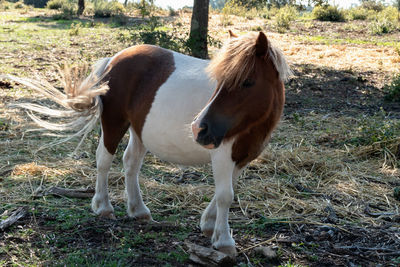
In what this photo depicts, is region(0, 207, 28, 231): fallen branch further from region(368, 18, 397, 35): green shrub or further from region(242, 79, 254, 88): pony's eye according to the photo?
region(368, 18, 397, 35): green shrub

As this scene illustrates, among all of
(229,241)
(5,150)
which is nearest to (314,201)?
(229,241)

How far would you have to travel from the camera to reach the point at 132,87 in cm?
337

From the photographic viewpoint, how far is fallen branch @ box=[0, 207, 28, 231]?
10.9ft

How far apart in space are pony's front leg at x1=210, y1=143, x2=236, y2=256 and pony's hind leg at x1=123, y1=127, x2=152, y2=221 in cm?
81

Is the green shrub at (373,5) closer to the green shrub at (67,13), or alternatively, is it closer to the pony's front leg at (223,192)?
the green shrub at (67,13)

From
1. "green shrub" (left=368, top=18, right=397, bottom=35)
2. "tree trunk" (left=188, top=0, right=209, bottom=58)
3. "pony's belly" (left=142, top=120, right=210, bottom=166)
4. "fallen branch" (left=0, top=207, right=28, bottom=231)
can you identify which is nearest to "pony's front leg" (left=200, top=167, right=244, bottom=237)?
"pony's belly" (left=142, top=120, right=210, bottom=166)

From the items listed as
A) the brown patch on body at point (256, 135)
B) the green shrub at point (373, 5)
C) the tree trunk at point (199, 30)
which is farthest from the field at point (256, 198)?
the green shrub at point (373, 5)

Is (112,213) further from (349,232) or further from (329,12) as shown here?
(329,12)

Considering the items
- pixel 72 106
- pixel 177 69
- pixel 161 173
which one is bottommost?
pixel 161 173

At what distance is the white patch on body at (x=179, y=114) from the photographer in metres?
3.00

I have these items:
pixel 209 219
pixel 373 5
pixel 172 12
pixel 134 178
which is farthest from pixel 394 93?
pixel 373 5

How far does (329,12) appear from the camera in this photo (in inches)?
871

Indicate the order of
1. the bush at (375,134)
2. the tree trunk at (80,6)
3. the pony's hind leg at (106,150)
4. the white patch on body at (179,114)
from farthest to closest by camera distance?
1. the tree trunk at (80,6)
2. the bush at (375,134)
3. the pony's hind leg at (106,150)
4. the white patch on body at (179,114)

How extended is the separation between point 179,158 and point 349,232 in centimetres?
158
